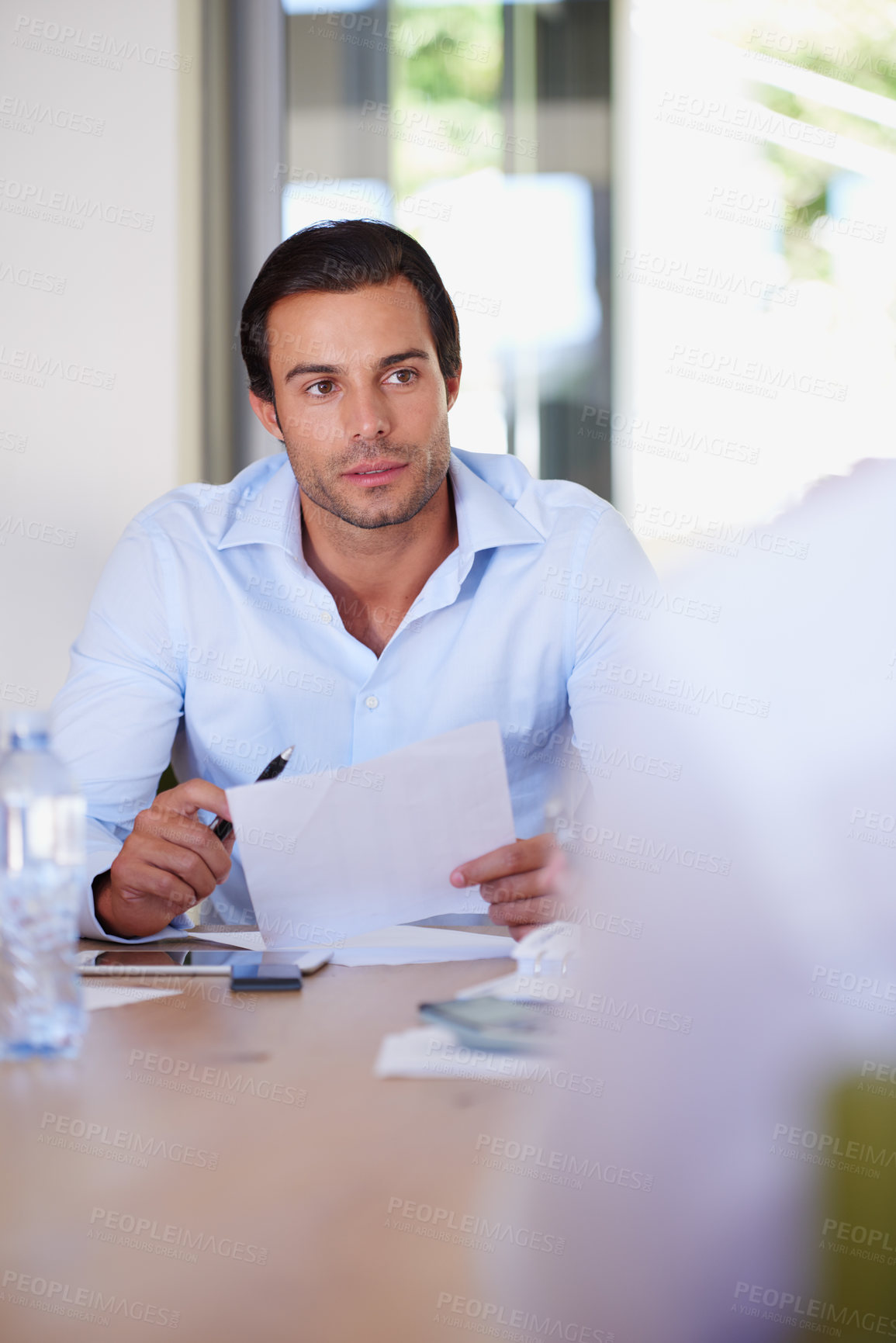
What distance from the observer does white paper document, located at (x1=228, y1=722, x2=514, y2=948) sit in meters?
0.97

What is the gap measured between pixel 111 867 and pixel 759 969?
0.81 meters

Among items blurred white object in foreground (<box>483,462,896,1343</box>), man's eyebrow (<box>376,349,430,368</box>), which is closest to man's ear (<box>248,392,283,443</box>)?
man's eyebrow (<box>376,349,430,368</box>)

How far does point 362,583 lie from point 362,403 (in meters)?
0.26

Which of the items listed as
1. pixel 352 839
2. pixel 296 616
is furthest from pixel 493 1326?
pixel 296 616

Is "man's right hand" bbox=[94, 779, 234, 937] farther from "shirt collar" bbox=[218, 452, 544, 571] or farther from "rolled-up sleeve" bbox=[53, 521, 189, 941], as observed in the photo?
"shirt collar" bbox=[218, 452, 544, 571]

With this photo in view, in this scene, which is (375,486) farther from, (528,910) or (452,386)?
(528,910)

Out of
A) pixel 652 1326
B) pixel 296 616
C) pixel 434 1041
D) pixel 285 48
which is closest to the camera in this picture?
pixel 652 1326

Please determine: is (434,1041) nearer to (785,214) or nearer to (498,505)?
(498,505)

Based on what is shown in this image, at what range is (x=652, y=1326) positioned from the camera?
433 mm

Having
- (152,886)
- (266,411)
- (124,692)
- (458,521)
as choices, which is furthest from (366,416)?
(152,886)

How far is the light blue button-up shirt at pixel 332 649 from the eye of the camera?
1499 mm

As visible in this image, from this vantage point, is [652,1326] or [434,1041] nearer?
[652,1326]

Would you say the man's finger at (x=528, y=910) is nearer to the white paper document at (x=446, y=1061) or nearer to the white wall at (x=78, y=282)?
the white paper document at (x=446, y=1061)

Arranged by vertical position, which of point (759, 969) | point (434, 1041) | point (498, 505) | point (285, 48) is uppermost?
point (285, 48)
